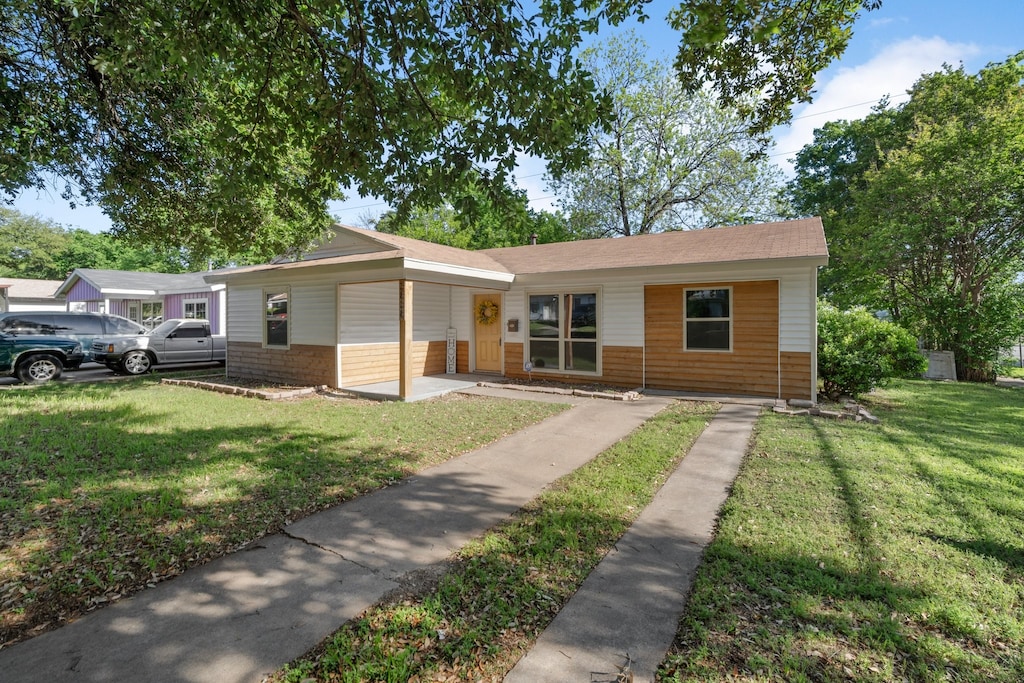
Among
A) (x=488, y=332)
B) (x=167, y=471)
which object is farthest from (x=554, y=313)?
(x=167, y=471)

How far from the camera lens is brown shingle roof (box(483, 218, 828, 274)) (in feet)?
30.6

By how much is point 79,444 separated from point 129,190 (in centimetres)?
363

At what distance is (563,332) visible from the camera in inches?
461

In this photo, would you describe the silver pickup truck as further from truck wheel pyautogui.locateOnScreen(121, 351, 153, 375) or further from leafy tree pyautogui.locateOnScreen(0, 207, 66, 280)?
leafy tree pyautogui.locateOnScreen(0, 207, 66, 280)

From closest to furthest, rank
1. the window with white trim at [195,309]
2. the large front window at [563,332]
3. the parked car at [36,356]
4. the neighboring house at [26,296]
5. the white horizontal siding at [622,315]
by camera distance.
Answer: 1. the white horizontal siding at [622,315]
2. the large front window at [563,332]
3. the parked car at [36,356]
4. the window with white trim at [195,309]
5. the neighboring house at [26,296]

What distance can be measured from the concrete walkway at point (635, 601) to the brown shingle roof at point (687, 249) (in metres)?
6.02

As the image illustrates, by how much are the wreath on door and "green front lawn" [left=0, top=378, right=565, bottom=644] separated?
145 inches

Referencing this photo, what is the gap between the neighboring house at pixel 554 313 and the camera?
9406mm

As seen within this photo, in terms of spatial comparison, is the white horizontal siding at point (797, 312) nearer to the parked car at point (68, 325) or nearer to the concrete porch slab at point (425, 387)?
the concrete porch slab at point (425, 387)

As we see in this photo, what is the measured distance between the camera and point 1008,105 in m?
14.3

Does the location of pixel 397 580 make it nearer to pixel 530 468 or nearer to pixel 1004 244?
pixel 530 468

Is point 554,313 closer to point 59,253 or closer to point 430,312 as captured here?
point 430,312

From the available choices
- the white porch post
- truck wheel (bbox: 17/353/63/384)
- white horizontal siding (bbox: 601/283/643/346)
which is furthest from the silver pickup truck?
white horizontal siding (bbox: 601/283/643/346)

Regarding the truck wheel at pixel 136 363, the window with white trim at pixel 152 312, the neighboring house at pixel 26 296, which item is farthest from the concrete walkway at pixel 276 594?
the neighboring house at pixel 26 296
